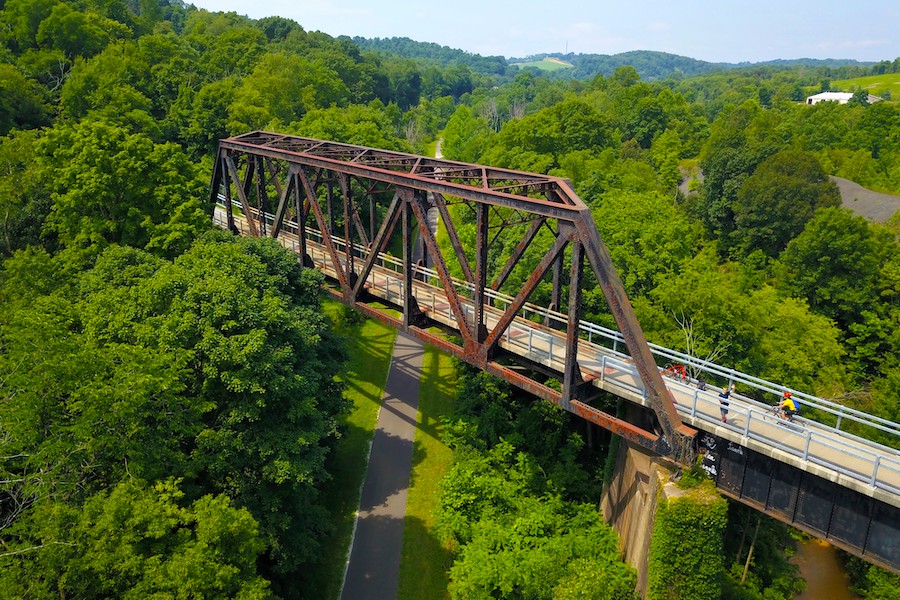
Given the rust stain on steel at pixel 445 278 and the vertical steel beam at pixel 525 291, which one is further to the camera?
the rust stain on steel at pixel 445 278

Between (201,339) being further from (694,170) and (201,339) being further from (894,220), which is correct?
(694,170)

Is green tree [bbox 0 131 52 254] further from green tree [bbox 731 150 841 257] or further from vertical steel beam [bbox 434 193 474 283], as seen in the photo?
green tree [bbox 731 150 841 257]

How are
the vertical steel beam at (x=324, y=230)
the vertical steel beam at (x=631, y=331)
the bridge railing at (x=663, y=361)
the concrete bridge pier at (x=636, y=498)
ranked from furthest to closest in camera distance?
the vertical steel beam at (x=324, y=230)
the concrete bridge pier at (x=636, y=498)
the vertical steel beam at (x=631, y=331)
the bridge railing at (x=663, y=361)

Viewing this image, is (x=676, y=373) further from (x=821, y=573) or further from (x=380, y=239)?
(x=821, y=573)

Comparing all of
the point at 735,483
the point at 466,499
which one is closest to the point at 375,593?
the point at 466,499

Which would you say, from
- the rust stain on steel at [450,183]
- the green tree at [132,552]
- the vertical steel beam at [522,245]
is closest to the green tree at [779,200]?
the vertical steel beam at [522,245]

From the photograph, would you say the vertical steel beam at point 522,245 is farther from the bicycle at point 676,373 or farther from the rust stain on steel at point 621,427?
the bicycle at point 676,373
